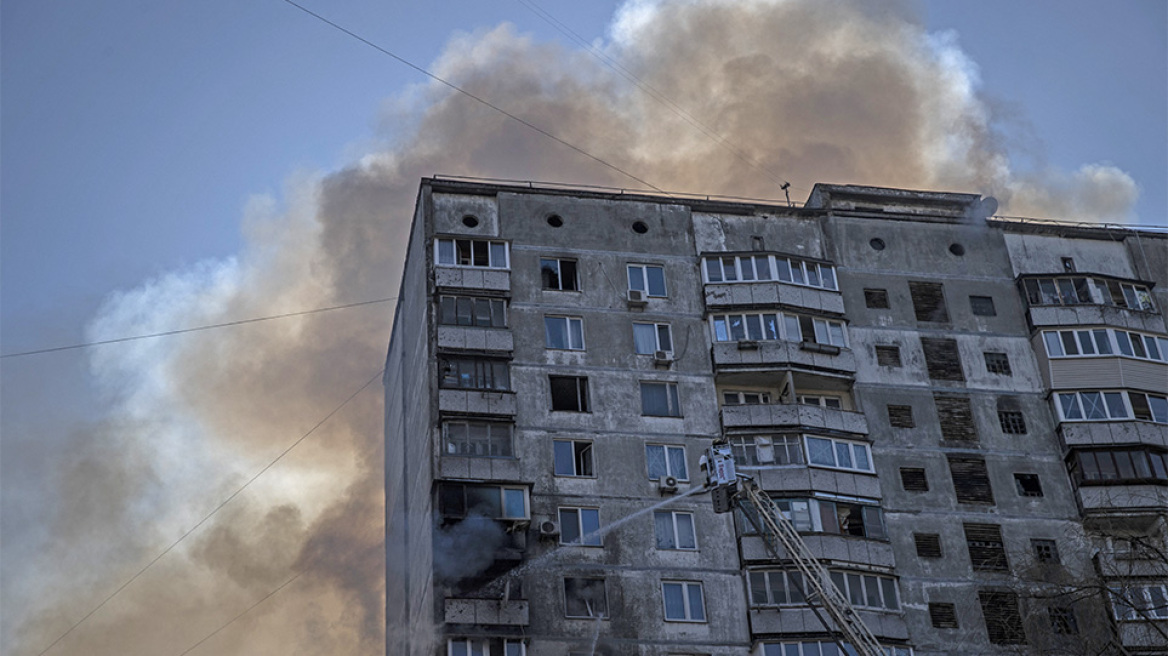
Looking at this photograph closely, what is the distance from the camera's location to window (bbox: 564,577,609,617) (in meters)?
62.1

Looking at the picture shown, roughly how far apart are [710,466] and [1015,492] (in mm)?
17271

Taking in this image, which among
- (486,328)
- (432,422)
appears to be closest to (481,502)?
(432,422)

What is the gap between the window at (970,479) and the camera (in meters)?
68.9

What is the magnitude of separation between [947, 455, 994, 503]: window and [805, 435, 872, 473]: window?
407cm

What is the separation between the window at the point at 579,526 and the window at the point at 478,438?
344 centimetres

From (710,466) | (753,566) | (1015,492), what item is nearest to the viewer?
(710,466)

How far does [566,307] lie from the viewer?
69562mm

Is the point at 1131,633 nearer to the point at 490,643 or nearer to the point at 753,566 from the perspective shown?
the point at 753,566

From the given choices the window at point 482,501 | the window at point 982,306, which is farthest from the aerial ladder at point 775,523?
the window at point 982,306

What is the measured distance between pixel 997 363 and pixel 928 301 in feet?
14.0

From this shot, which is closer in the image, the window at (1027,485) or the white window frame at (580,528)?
the white window frame at (580,528)

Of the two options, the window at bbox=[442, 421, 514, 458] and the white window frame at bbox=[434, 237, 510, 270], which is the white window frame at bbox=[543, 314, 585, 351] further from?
the window at bbox=[442, 421, 514, 458]

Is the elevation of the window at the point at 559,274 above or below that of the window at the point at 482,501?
above

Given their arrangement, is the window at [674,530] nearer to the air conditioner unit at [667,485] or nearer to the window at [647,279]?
the air conditioner unit at [667,485]
